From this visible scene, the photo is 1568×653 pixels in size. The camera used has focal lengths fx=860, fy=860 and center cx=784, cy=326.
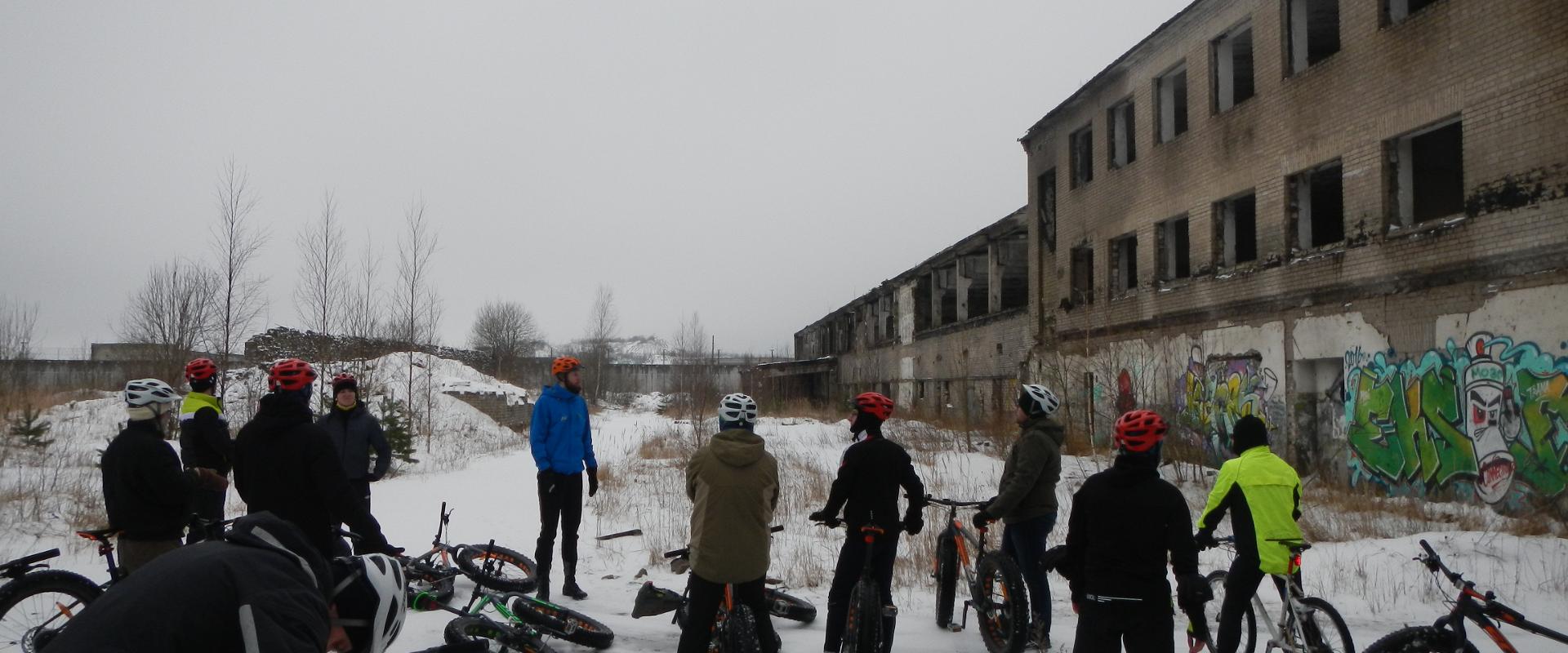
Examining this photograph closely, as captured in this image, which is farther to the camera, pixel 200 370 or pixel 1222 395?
pixel 1222 395

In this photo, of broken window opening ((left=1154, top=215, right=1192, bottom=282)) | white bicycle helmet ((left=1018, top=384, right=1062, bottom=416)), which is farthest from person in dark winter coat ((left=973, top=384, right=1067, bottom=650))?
broken window opening ((left=1154, top=215, right=1192, bottom=282))

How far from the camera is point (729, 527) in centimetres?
483

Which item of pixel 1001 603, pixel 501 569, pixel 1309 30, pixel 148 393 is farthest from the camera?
pixel 1309 30

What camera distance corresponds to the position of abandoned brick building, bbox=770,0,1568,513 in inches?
442

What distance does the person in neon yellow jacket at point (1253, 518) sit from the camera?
5273 mm

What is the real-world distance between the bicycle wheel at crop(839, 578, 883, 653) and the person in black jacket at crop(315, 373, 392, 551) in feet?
13.8

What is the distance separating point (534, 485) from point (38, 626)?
10.1 m

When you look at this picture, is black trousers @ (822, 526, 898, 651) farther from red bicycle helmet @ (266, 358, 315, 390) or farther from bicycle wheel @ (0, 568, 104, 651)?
bicycle wheel @ (0, 568, 104, 651)

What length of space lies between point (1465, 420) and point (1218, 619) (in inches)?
333

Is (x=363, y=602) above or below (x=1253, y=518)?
above

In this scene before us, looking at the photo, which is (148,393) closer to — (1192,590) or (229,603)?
(229,603)

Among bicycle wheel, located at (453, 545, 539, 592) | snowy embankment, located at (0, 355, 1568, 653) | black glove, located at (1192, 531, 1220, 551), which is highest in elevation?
black glove, located at (1192, 531, 1220, 551)

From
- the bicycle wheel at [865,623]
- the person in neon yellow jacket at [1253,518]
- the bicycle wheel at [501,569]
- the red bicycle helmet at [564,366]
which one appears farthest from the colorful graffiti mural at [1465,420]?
the bicycle wheel at [501,569]

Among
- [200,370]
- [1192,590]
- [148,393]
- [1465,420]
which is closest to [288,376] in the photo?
[148,393]
